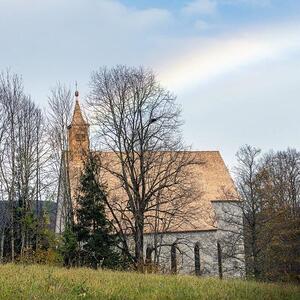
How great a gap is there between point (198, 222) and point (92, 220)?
14294 millimetres

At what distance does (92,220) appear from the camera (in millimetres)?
33812

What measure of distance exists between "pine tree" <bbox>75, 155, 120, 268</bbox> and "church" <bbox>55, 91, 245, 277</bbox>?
1.16 meters

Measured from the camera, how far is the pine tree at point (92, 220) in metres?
32.5

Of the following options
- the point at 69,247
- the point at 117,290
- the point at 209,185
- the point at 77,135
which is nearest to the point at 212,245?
the point at 209,185

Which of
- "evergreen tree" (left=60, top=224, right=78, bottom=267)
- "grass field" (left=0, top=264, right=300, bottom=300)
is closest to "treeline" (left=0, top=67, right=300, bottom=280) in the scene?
"evergreen tree" (left=60, top=224, right=78, bottom=267)

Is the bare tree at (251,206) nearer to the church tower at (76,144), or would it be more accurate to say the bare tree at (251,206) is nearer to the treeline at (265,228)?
the treeline at (265,228)

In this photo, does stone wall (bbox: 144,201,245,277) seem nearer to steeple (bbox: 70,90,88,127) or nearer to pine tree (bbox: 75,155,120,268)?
pine tree (bbox: 75,155,120,268)

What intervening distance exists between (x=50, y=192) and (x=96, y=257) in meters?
7.80

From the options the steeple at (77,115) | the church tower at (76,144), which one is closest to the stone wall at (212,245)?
the church tower at (76,144)

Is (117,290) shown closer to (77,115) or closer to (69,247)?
(69,247)

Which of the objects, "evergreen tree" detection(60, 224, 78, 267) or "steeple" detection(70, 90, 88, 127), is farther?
"steeple" detection(70, 90, 88, 127)

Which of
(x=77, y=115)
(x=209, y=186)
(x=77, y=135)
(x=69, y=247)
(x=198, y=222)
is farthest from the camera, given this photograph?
(x=209, y=186)

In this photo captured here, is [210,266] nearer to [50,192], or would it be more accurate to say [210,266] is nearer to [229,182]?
[229,182]

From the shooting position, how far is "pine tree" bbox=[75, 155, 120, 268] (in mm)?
32500
